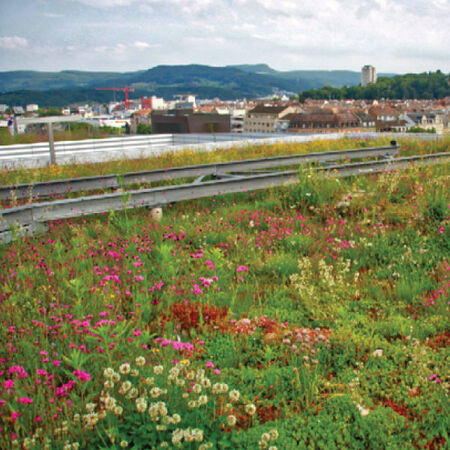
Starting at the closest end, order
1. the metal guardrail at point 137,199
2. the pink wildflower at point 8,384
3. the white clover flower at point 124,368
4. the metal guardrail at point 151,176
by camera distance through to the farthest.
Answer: the white clover flower at point 124,368 → the pink wildflower at point 8,384 → the metal guardrail at point 137,199 → the metal guardrail at point 151,176

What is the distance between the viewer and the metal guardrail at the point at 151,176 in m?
9.27

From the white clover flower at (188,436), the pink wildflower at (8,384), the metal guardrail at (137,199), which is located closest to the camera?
the white clover flower at (188,436)

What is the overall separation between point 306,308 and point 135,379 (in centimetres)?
223

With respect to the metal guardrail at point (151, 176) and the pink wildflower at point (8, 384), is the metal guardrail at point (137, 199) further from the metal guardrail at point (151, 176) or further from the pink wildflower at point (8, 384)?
the pink wildflower at point (8, 384)

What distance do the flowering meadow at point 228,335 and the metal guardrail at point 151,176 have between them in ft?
6.60

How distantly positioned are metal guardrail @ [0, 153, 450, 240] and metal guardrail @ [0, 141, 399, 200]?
3.15 feet

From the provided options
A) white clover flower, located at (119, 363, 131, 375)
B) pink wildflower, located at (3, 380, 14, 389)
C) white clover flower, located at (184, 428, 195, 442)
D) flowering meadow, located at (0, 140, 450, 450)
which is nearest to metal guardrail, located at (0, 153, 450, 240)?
flowering meadow, located at (0, 140, 450, 450)

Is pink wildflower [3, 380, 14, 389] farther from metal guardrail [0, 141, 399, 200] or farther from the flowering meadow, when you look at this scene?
metal guardrail [0, 141, 399, 200]

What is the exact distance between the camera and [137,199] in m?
8.12

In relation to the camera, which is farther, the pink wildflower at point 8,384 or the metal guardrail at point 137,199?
the metal guardrail at point 137,199

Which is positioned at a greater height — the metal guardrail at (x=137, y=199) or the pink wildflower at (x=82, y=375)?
the metal guardrail at (x=137, y=199)

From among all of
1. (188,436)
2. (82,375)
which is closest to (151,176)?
(82,375)

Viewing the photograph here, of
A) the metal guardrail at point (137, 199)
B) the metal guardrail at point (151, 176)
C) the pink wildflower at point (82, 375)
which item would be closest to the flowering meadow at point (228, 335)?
the pink wildflower at point (82, 375)

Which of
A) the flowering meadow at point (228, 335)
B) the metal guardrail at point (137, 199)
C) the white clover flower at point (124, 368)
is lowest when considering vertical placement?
the flowering meadow at point (228, 335)
